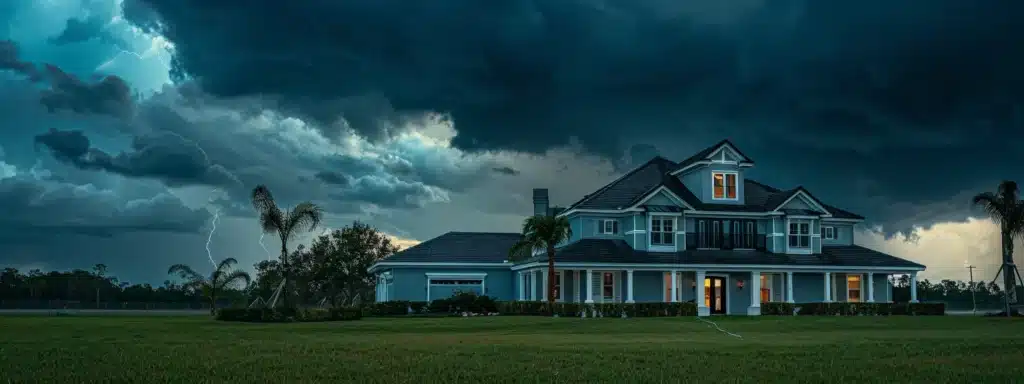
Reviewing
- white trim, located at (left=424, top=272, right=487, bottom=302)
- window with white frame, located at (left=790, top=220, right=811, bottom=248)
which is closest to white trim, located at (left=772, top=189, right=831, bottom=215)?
window with white frame, located at (left=790, top=220, right=811, bottom=248)

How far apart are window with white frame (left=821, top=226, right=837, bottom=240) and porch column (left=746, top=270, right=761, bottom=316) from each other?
7900 millimetres

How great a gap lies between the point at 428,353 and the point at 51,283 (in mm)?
74517

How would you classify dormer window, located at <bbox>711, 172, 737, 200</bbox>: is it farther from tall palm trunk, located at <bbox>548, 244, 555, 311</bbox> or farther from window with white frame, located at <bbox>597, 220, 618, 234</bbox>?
tall palm trunk, located at <bbox>548, 244, 555, 311</bbox>

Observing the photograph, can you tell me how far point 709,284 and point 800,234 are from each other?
6094 millimetres

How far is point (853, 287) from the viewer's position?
55.4 m

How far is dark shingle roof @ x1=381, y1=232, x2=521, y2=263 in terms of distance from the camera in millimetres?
56406

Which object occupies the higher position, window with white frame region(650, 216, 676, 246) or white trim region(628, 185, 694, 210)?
white trim region(628, 185, 694, 210)

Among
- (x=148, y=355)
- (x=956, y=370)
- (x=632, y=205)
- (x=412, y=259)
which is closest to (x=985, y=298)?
(x=632, y=205)

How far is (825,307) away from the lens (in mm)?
50281

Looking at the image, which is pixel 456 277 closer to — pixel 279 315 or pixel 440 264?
pixel 440 264

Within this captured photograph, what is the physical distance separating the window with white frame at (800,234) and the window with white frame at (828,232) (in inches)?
138

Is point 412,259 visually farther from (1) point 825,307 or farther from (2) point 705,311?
(1) point 825,307

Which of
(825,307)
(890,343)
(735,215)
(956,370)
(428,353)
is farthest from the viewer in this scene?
(735,215)

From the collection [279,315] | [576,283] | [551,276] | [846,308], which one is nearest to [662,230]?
[576,283]
